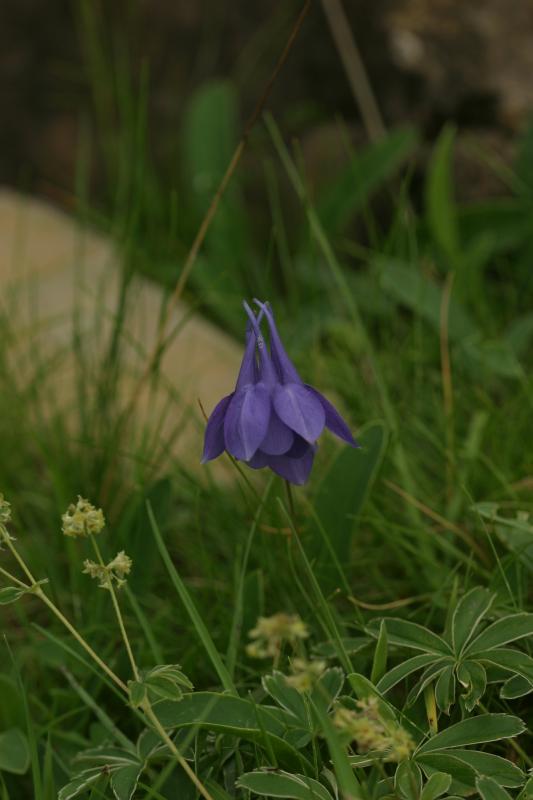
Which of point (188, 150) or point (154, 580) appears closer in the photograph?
point (154, 580)

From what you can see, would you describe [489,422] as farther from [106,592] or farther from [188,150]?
[188,150]

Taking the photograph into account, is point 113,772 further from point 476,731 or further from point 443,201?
point 443,201

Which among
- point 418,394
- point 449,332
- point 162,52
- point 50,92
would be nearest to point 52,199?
point 50,92

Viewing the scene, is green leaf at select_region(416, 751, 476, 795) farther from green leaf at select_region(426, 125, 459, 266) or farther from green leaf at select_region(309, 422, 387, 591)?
green leaf at select_region(426, 125, 459, 266)

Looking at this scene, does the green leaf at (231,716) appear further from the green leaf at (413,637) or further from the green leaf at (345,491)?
the green leaf at (345,491)

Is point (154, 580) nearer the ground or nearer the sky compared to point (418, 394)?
nearer the ground

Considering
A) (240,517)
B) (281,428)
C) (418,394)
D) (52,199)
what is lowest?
(52,199)

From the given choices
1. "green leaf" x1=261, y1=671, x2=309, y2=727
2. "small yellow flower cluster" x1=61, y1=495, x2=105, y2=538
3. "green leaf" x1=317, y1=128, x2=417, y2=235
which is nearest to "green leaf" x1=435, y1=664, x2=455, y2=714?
"green leaf" x1=261, y1=671, x2=309, y2=727
